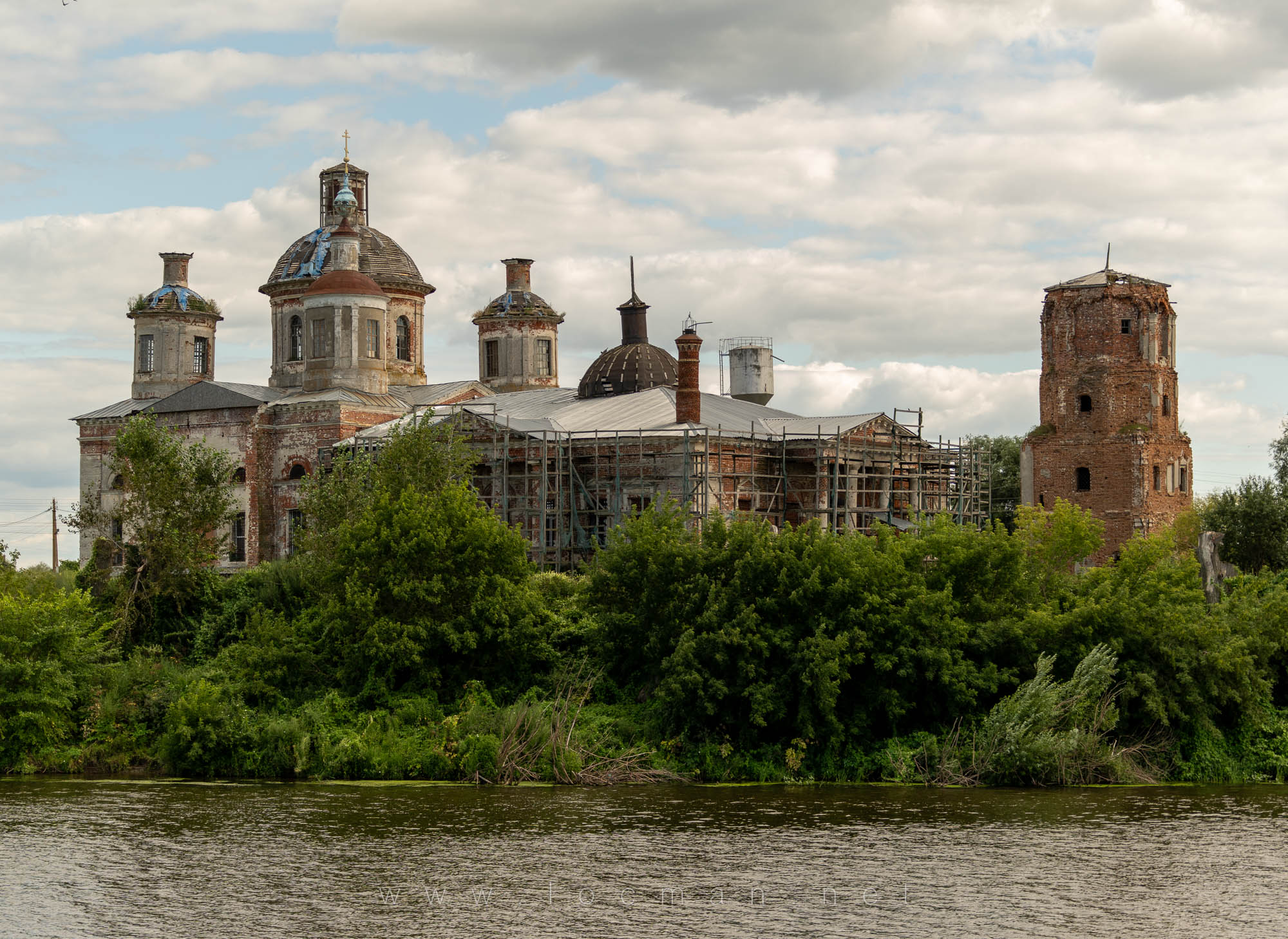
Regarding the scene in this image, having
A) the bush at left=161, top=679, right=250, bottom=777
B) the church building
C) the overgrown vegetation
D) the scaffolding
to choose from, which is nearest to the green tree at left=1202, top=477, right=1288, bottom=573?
the church building

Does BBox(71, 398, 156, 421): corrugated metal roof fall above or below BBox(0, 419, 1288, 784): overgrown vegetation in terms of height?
above

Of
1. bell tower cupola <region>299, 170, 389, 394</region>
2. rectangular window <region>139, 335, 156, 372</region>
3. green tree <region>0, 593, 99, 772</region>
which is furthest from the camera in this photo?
rectangular window <region>139, 335, 156, 372</region>

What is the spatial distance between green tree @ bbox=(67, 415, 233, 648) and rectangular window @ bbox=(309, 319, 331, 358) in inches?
418

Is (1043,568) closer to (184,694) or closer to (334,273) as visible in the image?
(184,694)

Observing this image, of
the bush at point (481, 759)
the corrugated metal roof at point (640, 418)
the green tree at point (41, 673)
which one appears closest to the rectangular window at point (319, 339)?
the corrugated metal roof at point (640, 418)

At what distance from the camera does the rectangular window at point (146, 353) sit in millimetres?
47250

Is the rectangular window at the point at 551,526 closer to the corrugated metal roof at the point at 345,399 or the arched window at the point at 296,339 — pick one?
the corrugated metal roof at the point at 345,399

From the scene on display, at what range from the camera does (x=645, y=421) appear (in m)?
35.7

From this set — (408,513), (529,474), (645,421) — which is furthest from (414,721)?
(645,421)

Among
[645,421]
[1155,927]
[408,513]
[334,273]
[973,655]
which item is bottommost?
[1155,927]

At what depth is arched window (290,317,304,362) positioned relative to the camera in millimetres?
44031

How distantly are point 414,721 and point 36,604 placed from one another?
6.79 metres

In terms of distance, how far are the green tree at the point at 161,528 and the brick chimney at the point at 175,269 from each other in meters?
17.9

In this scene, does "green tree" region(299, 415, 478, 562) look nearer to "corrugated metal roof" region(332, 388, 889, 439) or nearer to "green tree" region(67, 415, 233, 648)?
"green tree" region(67, 415, 233, 648)
